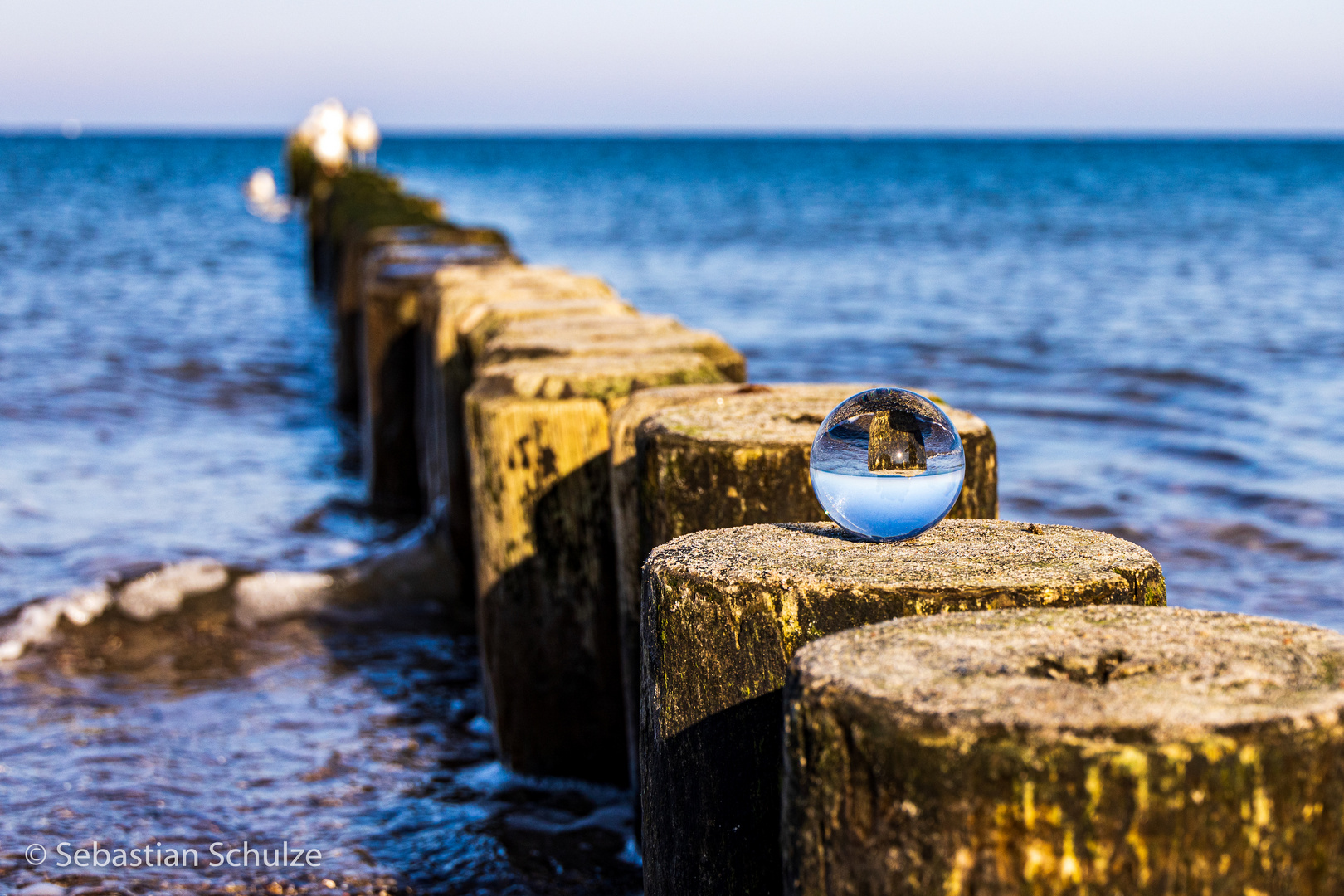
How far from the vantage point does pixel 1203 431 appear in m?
8.58

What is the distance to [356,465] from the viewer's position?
8133 millimetres

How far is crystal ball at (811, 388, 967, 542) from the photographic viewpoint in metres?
1.95

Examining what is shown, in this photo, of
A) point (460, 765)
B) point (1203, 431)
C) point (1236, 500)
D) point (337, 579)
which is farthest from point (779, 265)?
point (460, 765)

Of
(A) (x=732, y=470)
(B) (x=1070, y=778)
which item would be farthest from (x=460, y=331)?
(B) (x=1070, y=778)

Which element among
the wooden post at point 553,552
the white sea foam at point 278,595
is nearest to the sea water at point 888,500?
the wooden post at point 553,552

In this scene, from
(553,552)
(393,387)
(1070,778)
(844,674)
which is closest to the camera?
(1070,778)

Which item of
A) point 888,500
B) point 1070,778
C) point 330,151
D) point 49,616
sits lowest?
point 49,616

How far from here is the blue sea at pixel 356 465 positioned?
356 centimetres

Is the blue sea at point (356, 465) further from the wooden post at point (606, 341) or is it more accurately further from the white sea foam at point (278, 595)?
the wooden post at point (606, 341)

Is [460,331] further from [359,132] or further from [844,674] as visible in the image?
[359,132]

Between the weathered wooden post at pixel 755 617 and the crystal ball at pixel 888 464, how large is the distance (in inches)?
1.9

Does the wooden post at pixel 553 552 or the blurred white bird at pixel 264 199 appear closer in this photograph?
the wooden post at pixel 553 552

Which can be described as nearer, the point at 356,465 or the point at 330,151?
the point at 356,465

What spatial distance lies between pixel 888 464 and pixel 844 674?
1.85 ft
